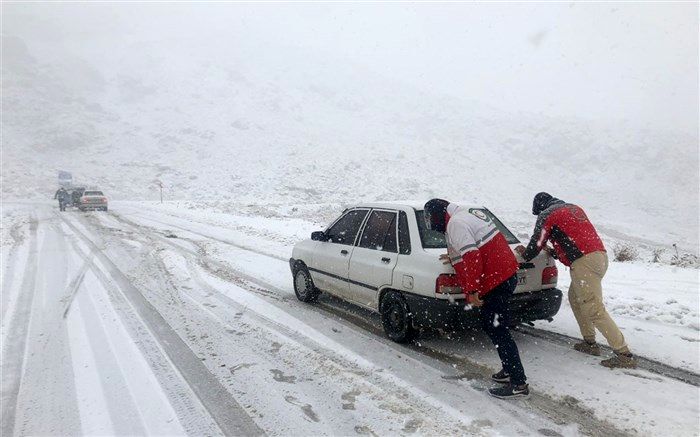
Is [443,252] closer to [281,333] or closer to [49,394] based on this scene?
[281,333]

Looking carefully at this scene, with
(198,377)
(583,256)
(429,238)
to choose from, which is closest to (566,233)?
(583,256)

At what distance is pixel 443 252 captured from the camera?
476 cm

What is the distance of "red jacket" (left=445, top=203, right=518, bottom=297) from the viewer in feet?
12.4

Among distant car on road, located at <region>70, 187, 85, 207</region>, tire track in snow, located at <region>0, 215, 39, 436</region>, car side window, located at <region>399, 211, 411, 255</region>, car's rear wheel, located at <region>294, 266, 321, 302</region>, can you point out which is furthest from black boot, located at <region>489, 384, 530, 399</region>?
distant car on road, located at <region>70, 187, 85, 207</region>

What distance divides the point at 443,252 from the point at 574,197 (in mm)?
34063

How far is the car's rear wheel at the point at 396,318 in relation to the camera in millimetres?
4871

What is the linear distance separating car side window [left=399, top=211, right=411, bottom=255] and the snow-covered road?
3.56 ft

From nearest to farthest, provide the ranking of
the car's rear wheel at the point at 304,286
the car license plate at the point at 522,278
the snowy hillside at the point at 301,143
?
1. the car license plate at the point at 522,278
2. the car's rear wheel at the point at 304,286
3. the snowy hillside at the point at 301,143

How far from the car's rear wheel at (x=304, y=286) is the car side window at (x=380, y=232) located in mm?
1406

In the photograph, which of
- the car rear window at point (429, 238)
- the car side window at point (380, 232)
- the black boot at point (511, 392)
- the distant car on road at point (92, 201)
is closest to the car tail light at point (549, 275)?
the car rear window at point (429, 238)

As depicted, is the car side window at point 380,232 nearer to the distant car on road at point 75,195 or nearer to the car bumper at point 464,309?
the car bumper at point 464,309

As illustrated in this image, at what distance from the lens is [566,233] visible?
14.9ft

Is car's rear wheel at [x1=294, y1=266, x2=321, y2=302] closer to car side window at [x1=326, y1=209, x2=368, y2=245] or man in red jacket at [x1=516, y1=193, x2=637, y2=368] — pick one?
car side window at [x1=326, y1=209, x2=368, y2=245]

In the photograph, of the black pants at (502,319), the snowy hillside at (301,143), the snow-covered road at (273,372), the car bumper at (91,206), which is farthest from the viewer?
the snowy hillside at (301,143)
